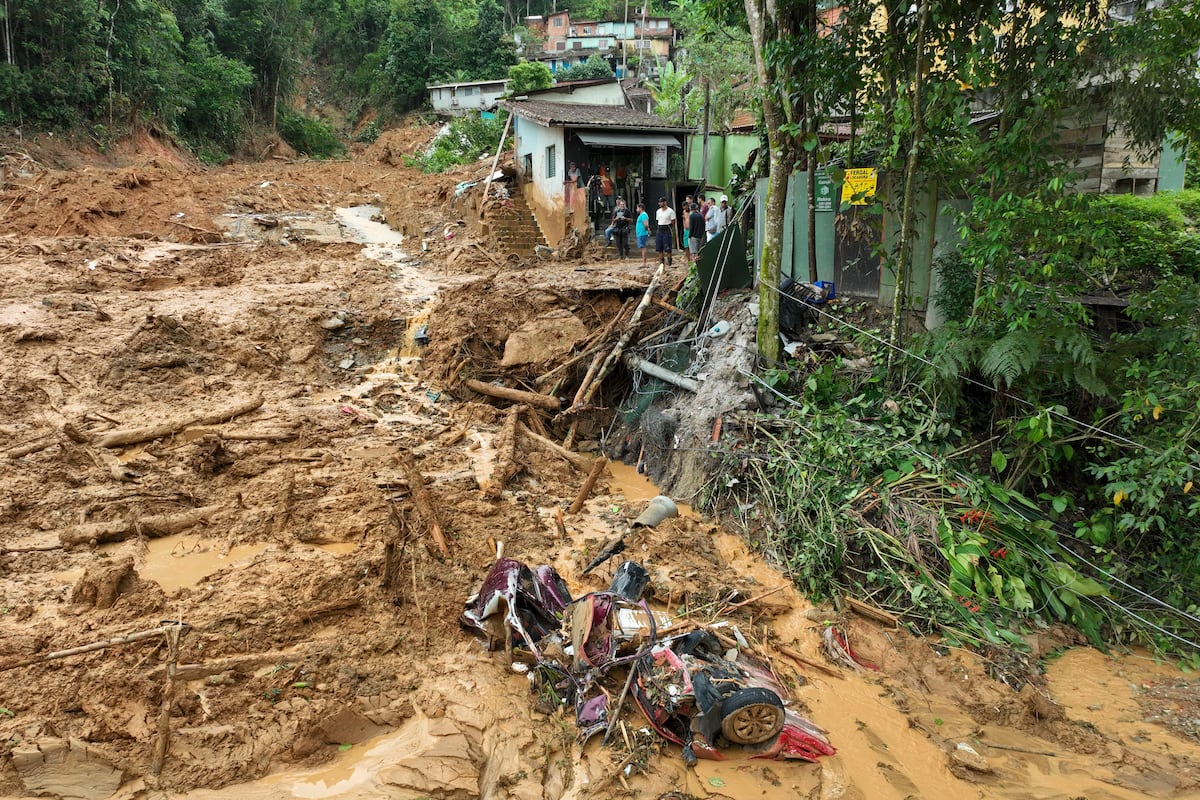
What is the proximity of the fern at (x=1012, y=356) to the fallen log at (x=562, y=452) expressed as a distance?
5220 millimetres

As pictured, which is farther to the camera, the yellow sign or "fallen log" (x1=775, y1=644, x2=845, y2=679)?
the yellow sign

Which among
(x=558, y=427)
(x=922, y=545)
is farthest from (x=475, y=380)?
(x=922, y=545)

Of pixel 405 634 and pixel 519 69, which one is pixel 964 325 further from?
pixel 519 69

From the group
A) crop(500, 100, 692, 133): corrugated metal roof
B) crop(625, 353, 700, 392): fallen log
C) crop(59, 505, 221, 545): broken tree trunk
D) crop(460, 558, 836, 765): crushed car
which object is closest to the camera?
crop(460, 558, 836, 765): crushed car

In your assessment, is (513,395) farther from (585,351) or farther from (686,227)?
(686,227)

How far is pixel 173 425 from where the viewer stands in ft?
31.6

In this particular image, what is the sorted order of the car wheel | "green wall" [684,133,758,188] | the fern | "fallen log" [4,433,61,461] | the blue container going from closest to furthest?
the car wheel
the fern
"fallen log" [4,433,61,461]
the blue container
"green wall" [684,133,758,188]

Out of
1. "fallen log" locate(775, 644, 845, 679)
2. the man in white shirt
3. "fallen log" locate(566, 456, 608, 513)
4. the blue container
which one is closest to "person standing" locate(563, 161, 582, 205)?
the man in white shirt

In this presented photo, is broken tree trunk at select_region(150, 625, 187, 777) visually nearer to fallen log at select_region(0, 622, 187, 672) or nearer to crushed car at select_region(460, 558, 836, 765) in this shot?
fallen log at select_region(0, 622, 187, 672)

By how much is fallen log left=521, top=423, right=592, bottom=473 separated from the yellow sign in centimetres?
497

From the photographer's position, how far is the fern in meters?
6.88

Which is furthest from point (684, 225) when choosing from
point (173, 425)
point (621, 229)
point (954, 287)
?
point (173, 425)

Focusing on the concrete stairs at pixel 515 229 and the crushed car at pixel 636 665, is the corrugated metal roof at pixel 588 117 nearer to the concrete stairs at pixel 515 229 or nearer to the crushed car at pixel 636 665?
the concrete stairs at pixel 515 229

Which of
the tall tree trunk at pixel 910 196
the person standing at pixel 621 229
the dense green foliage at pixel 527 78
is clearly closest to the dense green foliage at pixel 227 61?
the dense green foliage at pixel 527 78
